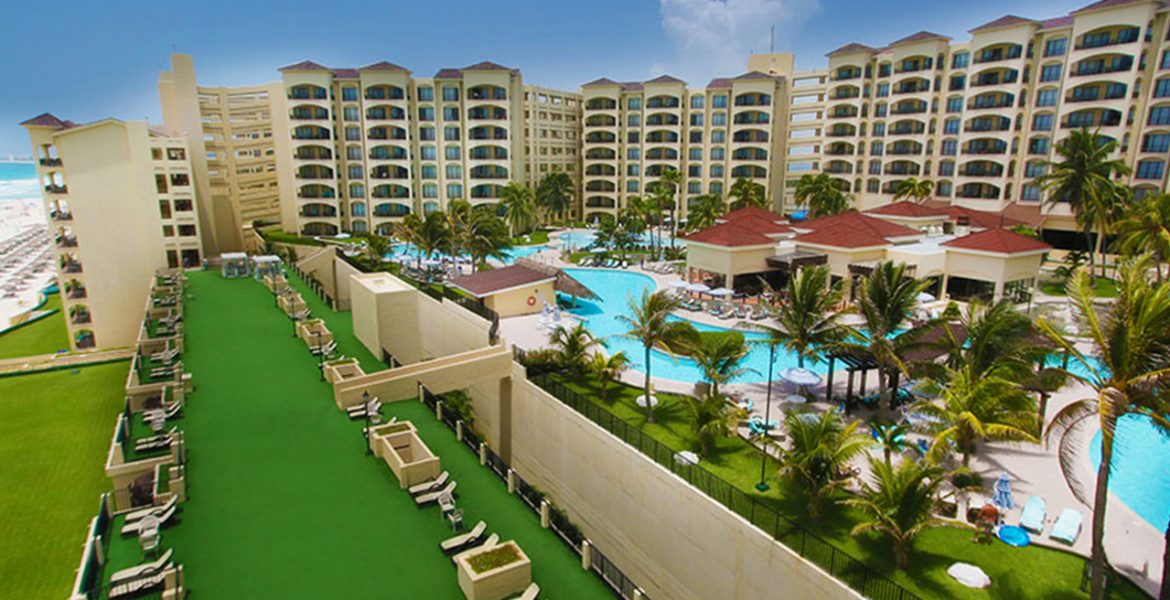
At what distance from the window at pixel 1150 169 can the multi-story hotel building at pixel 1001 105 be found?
9 cm

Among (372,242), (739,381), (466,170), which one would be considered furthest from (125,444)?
(466,170)

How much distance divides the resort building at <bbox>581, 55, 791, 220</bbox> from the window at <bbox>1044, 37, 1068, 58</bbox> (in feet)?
94.5

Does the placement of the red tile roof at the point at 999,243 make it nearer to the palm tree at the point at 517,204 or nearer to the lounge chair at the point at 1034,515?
the lounge chair at the point at 1034,515

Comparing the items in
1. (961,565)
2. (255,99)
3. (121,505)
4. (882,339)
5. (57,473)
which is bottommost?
(57,473)

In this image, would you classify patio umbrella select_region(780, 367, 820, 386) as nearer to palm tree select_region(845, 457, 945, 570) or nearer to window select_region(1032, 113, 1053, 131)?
palm tree select_region(845, 457, 945, 570)

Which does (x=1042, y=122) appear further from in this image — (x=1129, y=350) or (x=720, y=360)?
(x=1129, y=350)

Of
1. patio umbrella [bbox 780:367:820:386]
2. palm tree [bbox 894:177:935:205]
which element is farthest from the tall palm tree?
palm tree [bbox 894:177:935:205]

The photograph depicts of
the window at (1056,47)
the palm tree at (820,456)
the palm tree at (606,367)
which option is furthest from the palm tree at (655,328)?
the window at (1056,47)

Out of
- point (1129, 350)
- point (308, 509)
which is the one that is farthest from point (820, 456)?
point (308, 509)

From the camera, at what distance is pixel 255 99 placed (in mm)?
82688

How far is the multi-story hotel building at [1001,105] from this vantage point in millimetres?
57781

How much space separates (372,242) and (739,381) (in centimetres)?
3715

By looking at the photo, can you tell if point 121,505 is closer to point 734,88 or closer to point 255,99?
point 255,99

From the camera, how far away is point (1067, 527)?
16.4 metres
